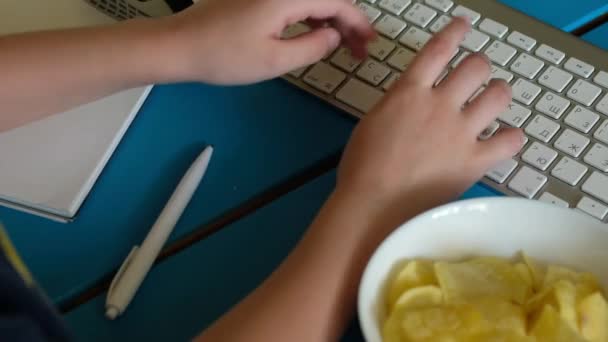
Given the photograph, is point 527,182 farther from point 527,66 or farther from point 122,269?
point 122,269

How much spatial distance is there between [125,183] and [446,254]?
270 millimetres

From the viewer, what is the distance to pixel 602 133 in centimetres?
54

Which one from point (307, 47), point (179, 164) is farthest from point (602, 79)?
point (179, 164)

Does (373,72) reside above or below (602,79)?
below

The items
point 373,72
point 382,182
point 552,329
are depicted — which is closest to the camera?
point 552,329

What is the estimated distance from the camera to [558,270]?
0.43 meters

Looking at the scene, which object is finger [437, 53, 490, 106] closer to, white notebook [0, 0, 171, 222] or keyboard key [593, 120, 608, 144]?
keyboard key [593, 120, 608, 144]

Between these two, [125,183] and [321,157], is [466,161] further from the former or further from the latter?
[125,183]

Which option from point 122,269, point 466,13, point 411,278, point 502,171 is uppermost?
point 466,13

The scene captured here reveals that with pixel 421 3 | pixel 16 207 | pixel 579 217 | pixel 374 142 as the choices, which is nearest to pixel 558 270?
pixel 579 217

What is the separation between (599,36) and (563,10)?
42 mm

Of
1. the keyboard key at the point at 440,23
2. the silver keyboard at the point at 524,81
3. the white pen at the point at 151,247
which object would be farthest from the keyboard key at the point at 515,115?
the white pen at the point at 151,247

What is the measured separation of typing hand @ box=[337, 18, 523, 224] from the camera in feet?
1.65

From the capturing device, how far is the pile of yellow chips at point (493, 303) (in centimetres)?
38
